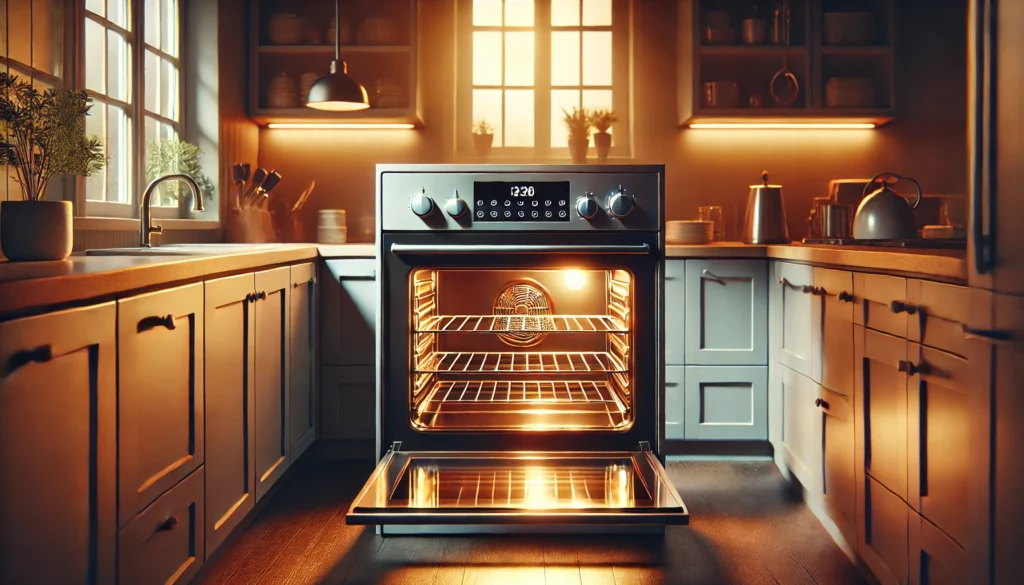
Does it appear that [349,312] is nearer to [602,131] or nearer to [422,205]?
[422,205]

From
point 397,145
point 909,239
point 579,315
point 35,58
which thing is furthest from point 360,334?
point 909,239

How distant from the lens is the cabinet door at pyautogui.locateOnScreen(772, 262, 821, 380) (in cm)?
245

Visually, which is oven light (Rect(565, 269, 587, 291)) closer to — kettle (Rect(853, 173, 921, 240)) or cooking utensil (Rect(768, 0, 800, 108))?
kettle (Rect(853, 173, 921, 240))

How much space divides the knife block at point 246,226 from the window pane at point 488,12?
54.9 inches

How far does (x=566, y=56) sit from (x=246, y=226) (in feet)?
5.58

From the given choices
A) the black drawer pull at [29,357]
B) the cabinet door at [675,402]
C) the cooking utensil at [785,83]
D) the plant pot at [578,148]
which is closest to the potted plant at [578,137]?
the plant pot at [578,148]

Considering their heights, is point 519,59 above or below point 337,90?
above

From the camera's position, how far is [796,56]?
356 centimetres

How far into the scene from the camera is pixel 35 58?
2062mm

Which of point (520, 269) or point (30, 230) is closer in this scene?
point (30, 230)

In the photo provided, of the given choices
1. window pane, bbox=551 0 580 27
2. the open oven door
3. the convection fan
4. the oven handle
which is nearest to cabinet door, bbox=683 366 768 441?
the convection fan

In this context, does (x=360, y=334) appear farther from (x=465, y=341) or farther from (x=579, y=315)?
(x=579, y=315)

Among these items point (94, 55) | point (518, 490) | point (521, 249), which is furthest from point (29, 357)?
point (94, 55)

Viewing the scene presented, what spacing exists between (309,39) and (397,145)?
605 millimetres
